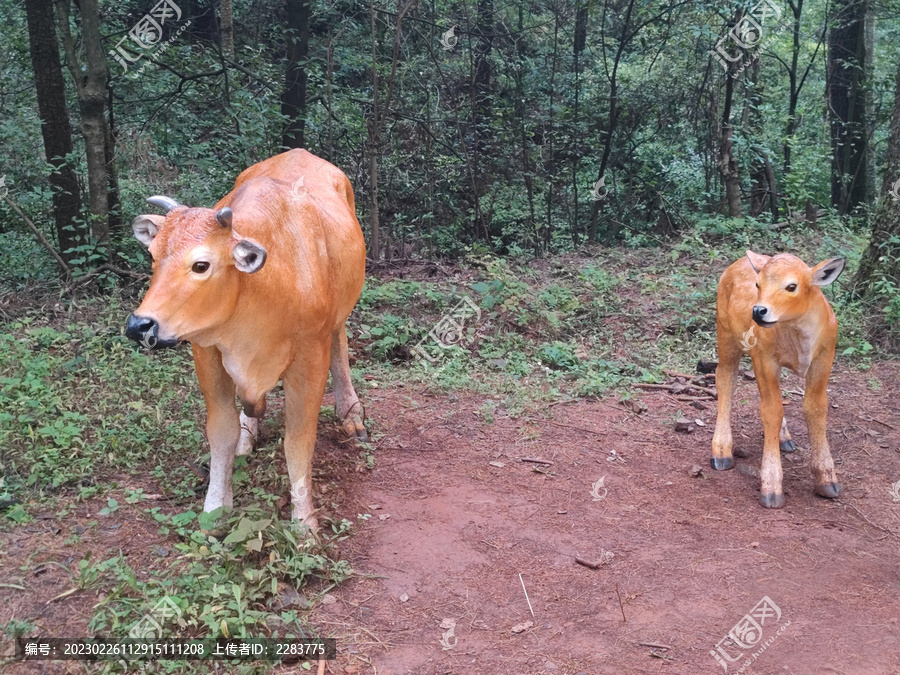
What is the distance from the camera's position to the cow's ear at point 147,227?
3658mm

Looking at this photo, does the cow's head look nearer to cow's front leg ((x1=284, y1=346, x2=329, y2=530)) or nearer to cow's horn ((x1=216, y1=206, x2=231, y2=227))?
cow's horn ((x1=216, y1=206, x2=231, y2=227))

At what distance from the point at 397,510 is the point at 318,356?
4.07 feet

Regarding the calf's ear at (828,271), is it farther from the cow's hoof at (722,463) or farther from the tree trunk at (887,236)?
the tree trunk at (887,236)

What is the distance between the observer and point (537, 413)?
6.43 m

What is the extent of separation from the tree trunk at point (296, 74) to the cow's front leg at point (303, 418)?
659 centimetres

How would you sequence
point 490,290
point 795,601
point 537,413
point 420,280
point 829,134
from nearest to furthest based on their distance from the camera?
point 795,601 < point 537,413 < point 490,290 < point 420,280 < point 829,134

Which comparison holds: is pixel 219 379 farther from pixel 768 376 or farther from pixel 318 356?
pixel 768 376

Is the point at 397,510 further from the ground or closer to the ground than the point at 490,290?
closer to the ground

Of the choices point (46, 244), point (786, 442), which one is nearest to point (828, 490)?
point (786, 442)

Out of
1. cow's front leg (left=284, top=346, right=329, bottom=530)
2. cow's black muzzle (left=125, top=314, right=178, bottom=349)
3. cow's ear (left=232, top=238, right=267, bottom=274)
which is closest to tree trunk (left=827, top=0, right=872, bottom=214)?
cow's front leg (left=284, top=346, right=329, bottom=530)

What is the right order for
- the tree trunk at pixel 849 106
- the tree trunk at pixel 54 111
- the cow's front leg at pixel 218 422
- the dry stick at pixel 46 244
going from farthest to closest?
1. the tree trunk at pixel 849 106
2. the tree trunk at pixel 54 111
3. the dry stick at pixel 46 244
4. the cow's front leg at pixel 218 422

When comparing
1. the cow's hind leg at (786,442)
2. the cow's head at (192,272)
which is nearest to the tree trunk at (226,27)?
the cow's head at (192,272)

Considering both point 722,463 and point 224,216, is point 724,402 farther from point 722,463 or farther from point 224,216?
point 224,216

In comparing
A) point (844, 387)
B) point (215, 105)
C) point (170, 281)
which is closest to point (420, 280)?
point (215, 105)
